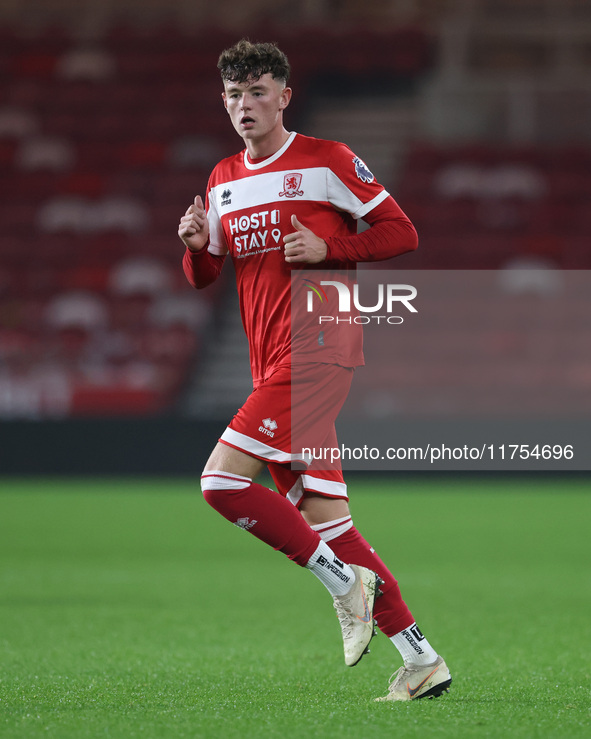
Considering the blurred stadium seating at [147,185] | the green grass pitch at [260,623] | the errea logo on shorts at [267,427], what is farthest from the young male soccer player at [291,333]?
the blurred stadium seating at [147,185]

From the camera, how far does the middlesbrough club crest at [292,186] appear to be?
3564mm

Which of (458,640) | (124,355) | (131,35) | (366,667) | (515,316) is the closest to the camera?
(366,667)

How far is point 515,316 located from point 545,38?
536 centimetres

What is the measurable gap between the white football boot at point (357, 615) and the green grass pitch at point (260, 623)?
18 centimetres

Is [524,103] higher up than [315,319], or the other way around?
[524,103]

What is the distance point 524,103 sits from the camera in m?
17.0

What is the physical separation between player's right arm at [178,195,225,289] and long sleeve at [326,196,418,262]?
19.1 inches

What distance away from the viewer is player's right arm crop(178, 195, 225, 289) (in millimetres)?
3658

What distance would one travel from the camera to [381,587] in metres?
3.57

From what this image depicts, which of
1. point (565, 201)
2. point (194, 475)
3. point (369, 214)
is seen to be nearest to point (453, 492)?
point (194, 475)

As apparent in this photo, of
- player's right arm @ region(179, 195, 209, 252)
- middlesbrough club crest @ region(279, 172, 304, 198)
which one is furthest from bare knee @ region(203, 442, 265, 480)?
middlesbrough club crest @ region(279, 172, 304, 198)

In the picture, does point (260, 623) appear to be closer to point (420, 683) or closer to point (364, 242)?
point (420, 683)

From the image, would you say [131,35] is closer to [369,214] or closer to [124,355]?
[124,355]

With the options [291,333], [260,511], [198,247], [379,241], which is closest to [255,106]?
[198,247]
